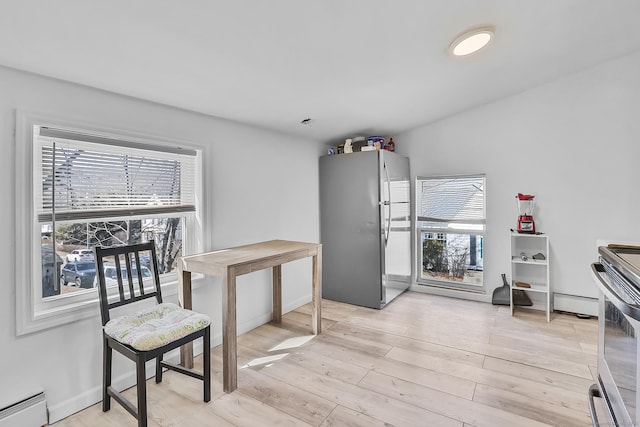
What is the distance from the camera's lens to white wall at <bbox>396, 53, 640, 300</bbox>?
117 inches

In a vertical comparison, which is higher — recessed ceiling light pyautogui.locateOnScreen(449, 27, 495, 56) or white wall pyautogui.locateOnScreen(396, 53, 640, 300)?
recessed ceiling light pyautogui.locateOnScreen(449, 27, 495, 56)

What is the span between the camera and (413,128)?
4.10 m

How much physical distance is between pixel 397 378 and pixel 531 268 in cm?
229

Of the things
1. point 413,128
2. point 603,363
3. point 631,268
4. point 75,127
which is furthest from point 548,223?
point 75,127

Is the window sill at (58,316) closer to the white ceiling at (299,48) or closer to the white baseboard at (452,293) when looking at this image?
the white ceiling at (299,48)

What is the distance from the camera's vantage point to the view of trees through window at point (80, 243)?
1.81 metres

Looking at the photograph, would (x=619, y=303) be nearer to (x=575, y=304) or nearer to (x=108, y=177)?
(x=108, y=177)

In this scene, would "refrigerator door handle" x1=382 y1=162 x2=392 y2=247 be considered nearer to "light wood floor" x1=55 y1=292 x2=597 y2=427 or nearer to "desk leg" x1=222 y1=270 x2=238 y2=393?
"light wood floor" x1=55 y1=292 x2=597 y2=427

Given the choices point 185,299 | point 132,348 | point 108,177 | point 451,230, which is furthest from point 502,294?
point 108,177

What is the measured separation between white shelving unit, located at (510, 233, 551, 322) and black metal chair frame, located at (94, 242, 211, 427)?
9.99 feet

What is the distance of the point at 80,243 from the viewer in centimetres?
196

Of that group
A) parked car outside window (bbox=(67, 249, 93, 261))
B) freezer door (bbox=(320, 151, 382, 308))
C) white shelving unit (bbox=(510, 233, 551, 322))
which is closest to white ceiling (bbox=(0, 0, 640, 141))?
freezer door (bbox=(320, 151, 382, 308))

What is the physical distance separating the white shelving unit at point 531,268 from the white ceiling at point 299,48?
1.68m

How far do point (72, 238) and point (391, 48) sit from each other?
7.75 feet
